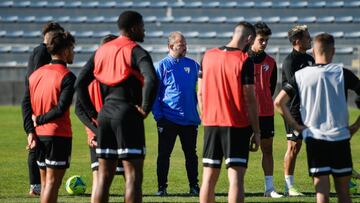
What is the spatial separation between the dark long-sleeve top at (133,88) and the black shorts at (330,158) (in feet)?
5.33

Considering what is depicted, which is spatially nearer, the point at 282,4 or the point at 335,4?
the point at 335,4

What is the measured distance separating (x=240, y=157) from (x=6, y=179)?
18.5 feet

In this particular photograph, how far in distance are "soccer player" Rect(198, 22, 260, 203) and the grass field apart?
1803mm

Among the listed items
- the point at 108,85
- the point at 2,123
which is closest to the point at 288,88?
the point at 108,85

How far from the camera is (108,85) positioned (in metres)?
8.52

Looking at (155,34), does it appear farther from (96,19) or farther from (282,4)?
(282,4)

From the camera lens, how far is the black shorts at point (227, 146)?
9.01m

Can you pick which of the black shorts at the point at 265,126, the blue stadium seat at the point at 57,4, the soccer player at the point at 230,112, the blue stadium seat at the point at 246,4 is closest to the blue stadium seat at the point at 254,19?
the blue stadium seat at the point at 246,4

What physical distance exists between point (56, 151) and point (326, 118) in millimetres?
2695

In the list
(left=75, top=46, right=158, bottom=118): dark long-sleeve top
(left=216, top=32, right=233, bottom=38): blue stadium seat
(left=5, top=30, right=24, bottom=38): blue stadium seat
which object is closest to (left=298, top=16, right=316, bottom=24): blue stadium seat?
(left=216, top=32, right=233, bottom=38): blue stadium seat

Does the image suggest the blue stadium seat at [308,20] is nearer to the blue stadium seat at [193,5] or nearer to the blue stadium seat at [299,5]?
the blue stadium seat at [299,5]

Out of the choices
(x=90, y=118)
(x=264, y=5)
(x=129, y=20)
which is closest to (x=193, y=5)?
(x=264, y=5)

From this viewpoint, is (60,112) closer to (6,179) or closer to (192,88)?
(192,88)

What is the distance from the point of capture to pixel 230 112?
902cm
